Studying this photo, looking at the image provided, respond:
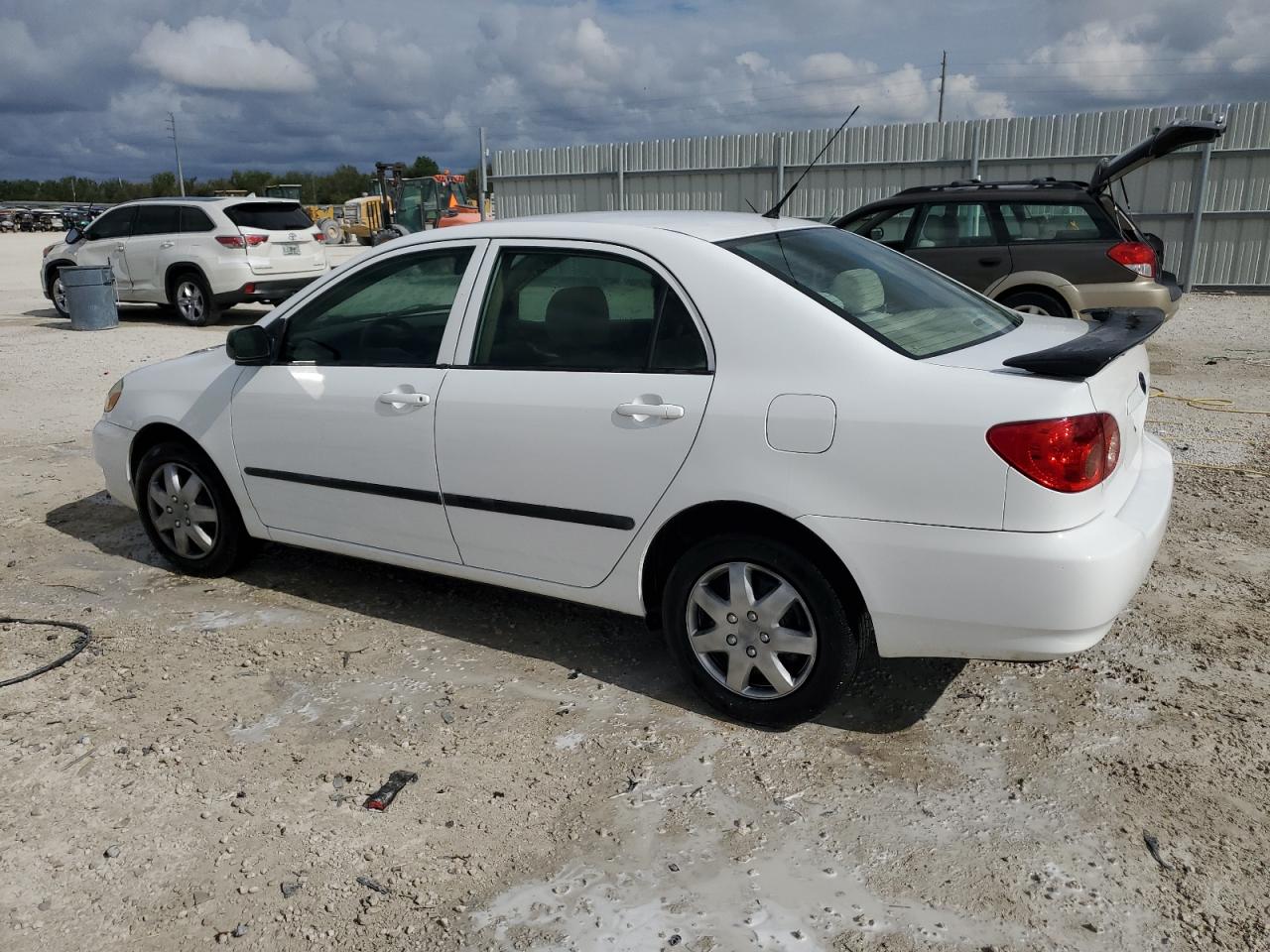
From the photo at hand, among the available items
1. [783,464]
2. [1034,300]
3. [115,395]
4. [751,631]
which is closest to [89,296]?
[115,395]

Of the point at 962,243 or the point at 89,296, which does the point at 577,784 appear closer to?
the point at 962,243

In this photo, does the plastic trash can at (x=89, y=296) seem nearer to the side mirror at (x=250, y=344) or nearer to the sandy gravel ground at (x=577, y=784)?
the sandy gravel ground at (x=577, y=784)

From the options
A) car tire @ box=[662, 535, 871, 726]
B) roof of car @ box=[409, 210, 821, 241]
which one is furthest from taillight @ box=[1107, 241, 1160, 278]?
car tire @ box=[662, 535, 871, 726]

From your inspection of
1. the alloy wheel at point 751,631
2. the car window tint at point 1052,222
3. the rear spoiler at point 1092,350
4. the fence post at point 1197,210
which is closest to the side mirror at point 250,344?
the alloy wheel at point 751,631

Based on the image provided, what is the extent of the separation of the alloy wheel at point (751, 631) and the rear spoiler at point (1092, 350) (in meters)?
1.00

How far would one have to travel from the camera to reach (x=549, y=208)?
70.8ft

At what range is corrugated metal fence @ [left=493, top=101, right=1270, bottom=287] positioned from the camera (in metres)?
16.2

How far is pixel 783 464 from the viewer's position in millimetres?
3246

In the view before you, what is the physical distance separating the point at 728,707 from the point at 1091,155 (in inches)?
634

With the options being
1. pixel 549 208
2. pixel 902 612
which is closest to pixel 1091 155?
pixel 549 208

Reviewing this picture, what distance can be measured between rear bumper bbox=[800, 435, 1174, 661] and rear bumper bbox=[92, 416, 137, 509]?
11.7 feet

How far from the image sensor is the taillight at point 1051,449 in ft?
9.66

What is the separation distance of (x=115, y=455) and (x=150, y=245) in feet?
36.7

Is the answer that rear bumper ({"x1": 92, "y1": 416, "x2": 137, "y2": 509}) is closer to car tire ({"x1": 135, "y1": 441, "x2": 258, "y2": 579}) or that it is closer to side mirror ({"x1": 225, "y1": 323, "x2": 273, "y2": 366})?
car tire ({"x1": 135, "y1": 441, "x2": 258, "y2": 579})
